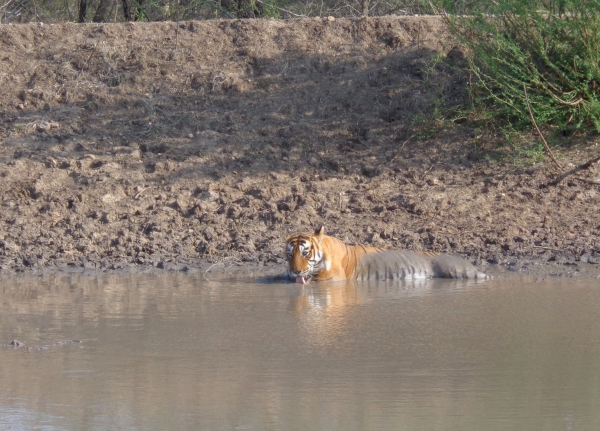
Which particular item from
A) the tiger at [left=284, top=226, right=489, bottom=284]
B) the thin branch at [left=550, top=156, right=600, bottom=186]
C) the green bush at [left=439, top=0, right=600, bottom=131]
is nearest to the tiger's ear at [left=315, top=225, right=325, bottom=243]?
the tiger at [left=284, top=226, right=489, bottom=284]

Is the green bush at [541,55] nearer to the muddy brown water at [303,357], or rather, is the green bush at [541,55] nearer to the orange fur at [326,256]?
the orange fur at [326,256]

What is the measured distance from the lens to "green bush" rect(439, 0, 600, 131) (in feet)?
36.2

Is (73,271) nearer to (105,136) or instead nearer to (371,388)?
(105,136)

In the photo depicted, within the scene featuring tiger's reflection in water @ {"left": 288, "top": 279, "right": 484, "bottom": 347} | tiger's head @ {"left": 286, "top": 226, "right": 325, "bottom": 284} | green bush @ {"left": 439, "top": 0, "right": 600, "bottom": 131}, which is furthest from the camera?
green bush @ {"left": 439, "top": 0, "right": 600, "bottom": 131}

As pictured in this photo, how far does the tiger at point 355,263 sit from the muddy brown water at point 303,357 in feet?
1.41

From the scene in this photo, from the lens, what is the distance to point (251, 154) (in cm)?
1195

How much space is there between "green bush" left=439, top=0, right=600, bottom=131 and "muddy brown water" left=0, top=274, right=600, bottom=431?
3301 mm

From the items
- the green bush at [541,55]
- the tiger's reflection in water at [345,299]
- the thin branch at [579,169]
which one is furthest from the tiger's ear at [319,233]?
the thin branch at [579,169]

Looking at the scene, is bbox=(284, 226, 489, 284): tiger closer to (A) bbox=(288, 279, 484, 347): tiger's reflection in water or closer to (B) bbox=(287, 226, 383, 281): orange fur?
(B) bbox=(287, 226, 383, 281): orange fur

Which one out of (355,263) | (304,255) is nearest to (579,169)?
(355,263)

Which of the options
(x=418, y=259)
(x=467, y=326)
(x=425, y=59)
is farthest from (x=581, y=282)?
(x=425, y=59)

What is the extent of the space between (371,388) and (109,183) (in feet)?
22.0

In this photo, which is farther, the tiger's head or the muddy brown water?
the tiger's head

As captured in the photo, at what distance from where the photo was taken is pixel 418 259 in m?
9.45
